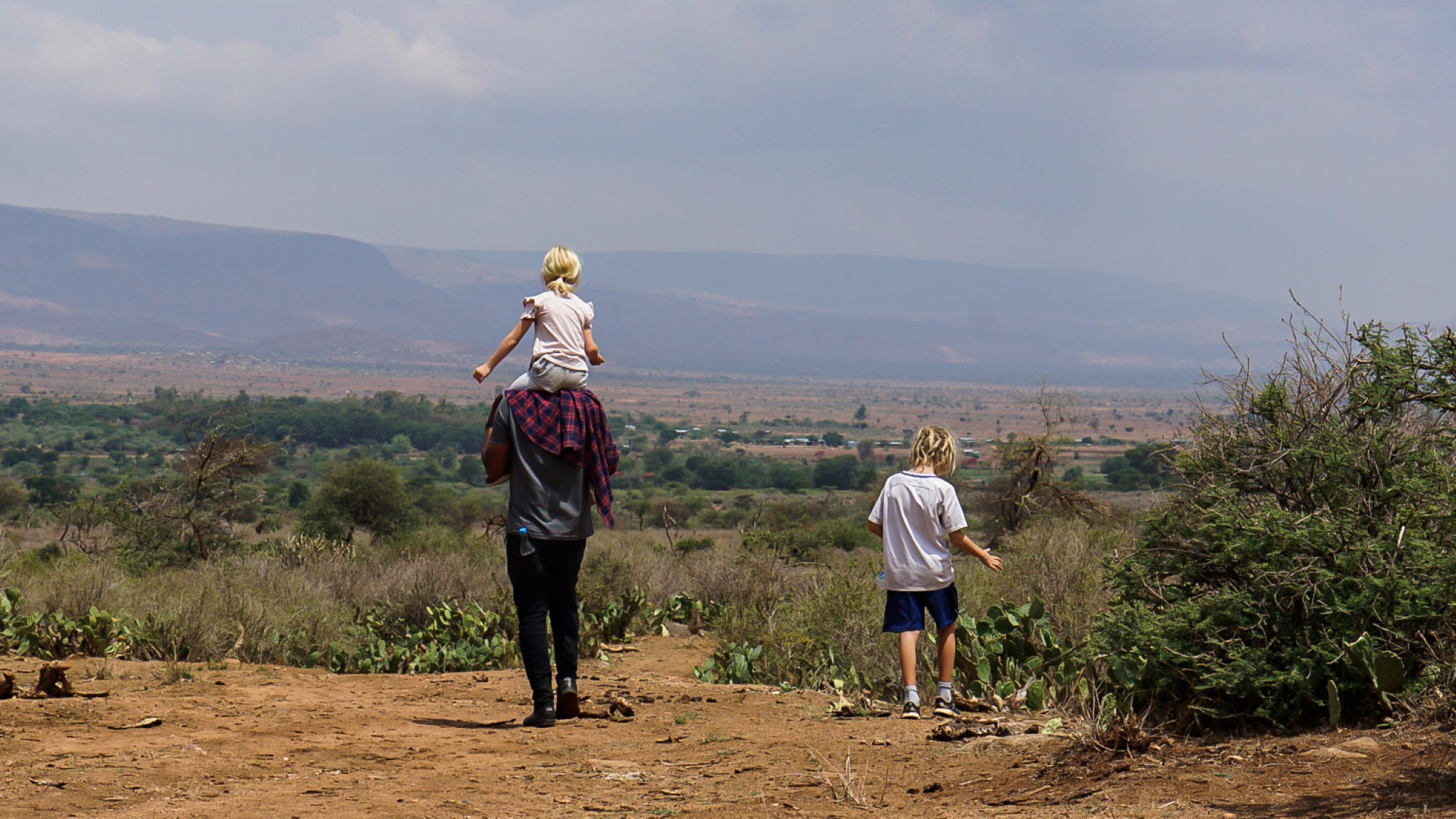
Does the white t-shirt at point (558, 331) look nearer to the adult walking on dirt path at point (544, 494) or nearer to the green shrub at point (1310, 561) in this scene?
the adult walking on dirt path at point (544, 494)

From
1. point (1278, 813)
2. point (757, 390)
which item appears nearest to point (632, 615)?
point (1278, 813)

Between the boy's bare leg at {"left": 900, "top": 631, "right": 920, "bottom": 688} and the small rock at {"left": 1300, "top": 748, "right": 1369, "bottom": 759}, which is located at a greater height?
the small rock at {"left": 1300, "top": 748, "right": 1369, "bottom": 759}

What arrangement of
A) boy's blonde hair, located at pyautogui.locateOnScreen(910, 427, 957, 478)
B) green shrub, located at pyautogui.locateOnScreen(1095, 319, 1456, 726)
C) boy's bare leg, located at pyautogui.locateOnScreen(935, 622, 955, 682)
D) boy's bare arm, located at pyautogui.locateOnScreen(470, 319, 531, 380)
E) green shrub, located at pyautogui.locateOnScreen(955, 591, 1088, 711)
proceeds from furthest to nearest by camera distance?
boy's blonde hair, located at pyautogui.locateOnScreen(910, 427, 957, 478), boy's bare leg, located at pyautogui.locateOnScreen(935, 622, 955, 682), green shrub, located at pyautogui.locateOnScreen(955, 591, 1088, 711), boy's bare arm, located at pyautogui.locateOnScreen(470, 319, 531, 380), green shrub, located at pyautogui.locateOnScreen(1095, 319, 1456, 726)

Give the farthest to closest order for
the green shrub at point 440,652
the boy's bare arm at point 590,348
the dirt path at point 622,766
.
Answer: the green shrub at point 440,652
the boy's bare arm at point 590,348
the dirt path at point 622,766

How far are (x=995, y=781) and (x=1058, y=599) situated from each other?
6.08 m

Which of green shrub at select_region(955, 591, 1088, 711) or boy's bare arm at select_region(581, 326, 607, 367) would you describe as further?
boy's bare arm at select_region(581, 326, 607, 367)

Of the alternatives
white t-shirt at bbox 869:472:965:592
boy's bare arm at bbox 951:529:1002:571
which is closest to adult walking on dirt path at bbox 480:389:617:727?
white t-shirt at bbox 869:472:965:592

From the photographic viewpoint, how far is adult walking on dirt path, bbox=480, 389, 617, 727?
6.45 m

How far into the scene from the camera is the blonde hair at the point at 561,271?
21.8 feet

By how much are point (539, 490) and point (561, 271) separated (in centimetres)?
112

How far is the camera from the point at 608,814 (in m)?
4.69

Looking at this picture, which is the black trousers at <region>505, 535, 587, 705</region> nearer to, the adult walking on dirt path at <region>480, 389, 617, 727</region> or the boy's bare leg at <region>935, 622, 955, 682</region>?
the adult walking on dirt path at <region>480, 389, 617, 727</region>

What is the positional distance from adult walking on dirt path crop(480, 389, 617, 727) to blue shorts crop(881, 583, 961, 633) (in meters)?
1.56

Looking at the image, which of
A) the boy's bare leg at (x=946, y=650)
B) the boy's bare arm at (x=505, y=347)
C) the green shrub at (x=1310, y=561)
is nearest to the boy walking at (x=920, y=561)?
the boy's bare leg at (x=946, y=650)
